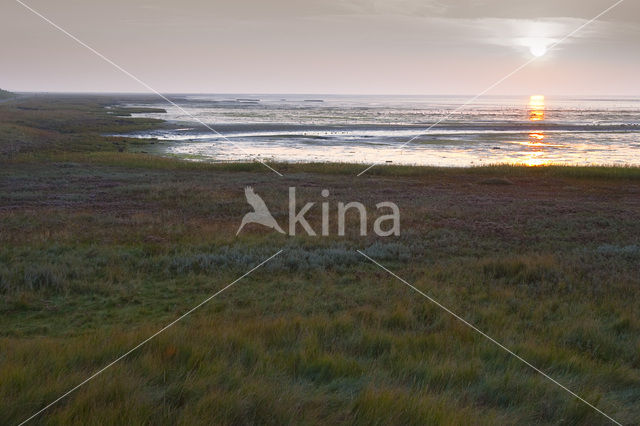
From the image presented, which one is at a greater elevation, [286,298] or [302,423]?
[302,423]

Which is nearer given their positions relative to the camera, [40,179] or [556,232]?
[556,232]

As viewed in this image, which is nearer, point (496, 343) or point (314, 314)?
point (496, 343)

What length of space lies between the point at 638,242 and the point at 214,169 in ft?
89.7

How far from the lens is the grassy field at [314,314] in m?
4.78

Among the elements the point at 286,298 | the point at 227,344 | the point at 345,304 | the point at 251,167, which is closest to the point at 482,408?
the point at 227,344

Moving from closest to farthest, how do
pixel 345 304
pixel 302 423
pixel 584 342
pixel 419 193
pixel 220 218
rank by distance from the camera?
1. pixel 302 423
2. pixel 584 342
3. pixel 345 304
4. pixel 220 218
5. pixel 419 193

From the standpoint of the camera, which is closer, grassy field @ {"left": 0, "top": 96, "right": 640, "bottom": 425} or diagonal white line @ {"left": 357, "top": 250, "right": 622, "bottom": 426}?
grassy field @ {"left": 0, "top": 96, "right": 640, "bottom": 425}

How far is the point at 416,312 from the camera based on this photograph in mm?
8969

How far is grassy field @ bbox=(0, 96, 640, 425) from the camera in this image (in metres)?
4.78

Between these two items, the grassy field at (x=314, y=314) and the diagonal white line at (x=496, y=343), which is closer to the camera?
the grassy field at (x=314, y=314)

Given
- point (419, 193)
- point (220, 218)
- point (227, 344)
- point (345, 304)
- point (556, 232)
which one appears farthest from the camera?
point (419, 193)

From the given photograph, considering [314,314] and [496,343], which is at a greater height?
[496,343]

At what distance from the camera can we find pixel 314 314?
871 centimetres

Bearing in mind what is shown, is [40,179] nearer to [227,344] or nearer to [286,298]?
[286,298]
